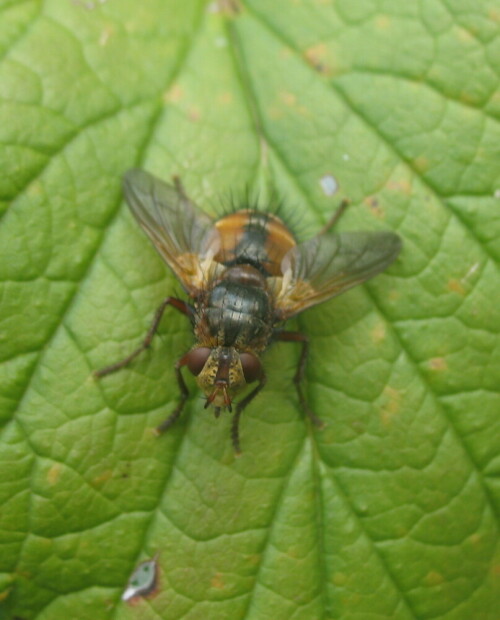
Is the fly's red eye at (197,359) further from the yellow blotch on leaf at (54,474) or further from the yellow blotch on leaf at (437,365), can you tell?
the yellow blotch on leaf at (437,365)

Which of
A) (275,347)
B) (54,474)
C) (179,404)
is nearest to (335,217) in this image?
(275,347)

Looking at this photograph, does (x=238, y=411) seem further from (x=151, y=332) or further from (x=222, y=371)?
(x=151, y=332)

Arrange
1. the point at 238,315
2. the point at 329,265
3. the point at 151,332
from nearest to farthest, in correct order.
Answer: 1. the point at 238,315
2. the point at 151,332
3. the point at 329,265

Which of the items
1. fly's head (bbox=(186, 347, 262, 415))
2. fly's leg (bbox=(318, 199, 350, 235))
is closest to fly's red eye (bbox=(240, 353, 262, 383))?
fly's head (bbox=(186, 347, 262, 415))

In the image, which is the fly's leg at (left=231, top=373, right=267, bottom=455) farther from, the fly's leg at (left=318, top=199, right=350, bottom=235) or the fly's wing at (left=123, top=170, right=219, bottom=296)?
the fly's leg at (left=318, top=199, right=350, bottom=235)

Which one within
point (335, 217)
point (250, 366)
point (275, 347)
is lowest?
point (250, 366)

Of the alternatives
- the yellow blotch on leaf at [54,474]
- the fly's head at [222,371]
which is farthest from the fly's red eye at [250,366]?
the yellow blotch on leaf at [54,474]

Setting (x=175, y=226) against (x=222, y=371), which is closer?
(x=222, y=371)
